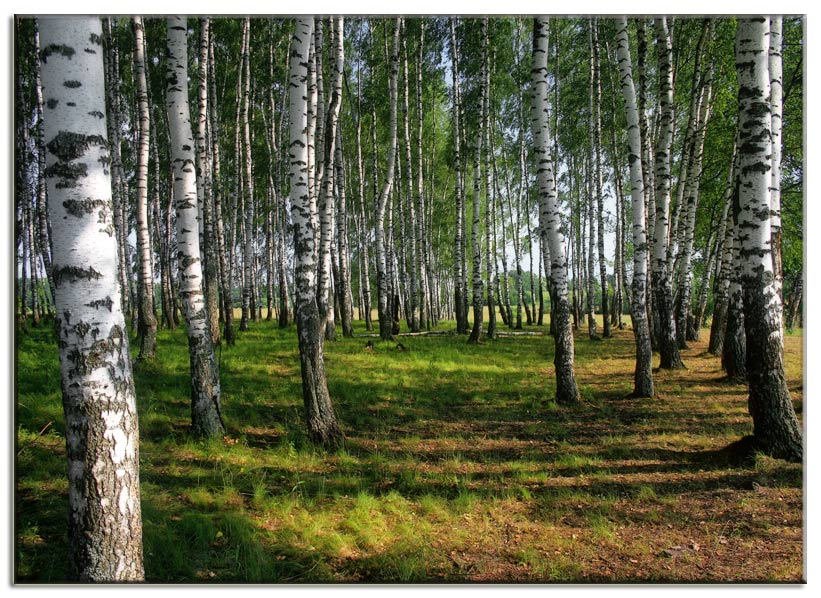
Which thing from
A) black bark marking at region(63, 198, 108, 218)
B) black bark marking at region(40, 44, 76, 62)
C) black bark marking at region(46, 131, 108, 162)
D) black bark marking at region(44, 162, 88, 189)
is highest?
black bark marking at region(40, 44, 76, 62)

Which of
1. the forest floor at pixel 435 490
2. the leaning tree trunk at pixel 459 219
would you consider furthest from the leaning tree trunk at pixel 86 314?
the leaning tree trunk at pixel 459 219

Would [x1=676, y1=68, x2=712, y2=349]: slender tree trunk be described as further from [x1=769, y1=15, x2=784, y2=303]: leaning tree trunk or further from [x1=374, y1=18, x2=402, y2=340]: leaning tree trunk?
[x1=374, y1=18, x2=402, y2=340]: leaning tree trunk

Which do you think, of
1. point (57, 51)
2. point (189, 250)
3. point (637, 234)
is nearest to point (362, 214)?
point (637, 234)

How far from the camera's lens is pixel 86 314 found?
2115 millimetres

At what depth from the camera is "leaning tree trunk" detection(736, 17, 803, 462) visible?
3.85 m

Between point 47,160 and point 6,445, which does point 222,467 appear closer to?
point 6,445

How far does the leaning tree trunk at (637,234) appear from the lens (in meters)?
6.34

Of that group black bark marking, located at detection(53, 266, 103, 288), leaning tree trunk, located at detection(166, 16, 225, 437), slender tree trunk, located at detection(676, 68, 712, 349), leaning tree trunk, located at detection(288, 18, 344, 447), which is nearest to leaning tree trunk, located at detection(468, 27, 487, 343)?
slender tree trunk, located at detection(676, 68, 712, 349)

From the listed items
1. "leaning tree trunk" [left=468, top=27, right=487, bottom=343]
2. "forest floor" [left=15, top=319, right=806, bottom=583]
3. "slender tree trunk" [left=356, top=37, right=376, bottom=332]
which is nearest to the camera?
"forest floor" [left=15, top=319, right=806, bottom=583]

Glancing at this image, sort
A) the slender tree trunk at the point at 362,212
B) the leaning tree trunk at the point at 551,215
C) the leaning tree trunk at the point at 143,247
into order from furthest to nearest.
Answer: the slender tree trunk at the point at 362,212 < the leaning tree trunk at the point at 143,247 < the leaning tree trunk at the point at 551,215

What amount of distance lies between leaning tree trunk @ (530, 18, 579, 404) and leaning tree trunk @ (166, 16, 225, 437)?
404 cm

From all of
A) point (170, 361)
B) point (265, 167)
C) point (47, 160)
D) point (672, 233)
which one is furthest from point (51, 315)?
point (672, 233)

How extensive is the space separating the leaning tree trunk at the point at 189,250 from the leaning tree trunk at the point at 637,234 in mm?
5412

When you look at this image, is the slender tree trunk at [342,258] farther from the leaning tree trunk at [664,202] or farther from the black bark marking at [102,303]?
the black bark marking at [102,303]
